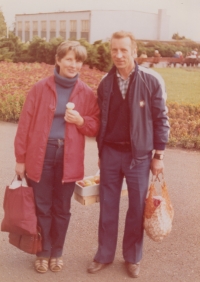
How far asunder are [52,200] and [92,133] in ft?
1.70

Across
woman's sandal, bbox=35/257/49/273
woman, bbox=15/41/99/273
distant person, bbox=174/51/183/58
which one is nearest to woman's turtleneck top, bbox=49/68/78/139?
woman, bbox=15/41/99/273

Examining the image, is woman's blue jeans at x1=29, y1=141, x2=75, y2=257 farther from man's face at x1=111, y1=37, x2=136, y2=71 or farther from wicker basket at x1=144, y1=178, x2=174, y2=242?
man's face at x1=111, y1=37, x2=136, y2=71

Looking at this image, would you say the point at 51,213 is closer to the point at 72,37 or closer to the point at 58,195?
the point at 58,195

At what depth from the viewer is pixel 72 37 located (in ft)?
19.8

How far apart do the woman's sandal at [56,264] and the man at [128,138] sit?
20cm

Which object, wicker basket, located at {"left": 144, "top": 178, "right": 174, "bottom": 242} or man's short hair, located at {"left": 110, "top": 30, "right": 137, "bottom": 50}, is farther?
wicker basket, located at {"left": 144, "top": 178, "right": 174, "bottom": 242}

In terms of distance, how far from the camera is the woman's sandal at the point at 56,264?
285 cm

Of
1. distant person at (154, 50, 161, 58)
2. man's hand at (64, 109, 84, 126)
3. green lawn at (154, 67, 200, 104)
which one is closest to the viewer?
man's hand at (64, 109, 84, 126)

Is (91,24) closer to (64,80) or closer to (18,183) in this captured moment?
(64,80)

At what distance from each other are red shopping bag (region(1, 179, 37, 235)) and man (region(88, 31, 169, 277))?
1.56 feet

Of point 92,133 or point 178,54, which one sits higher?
point 178,54

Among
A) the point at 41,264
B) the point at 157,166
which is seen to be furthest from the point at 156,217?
the point at 41,264

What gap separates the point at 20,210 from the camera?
2668mm

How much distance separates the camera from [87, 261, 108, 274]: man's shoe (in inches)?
112
